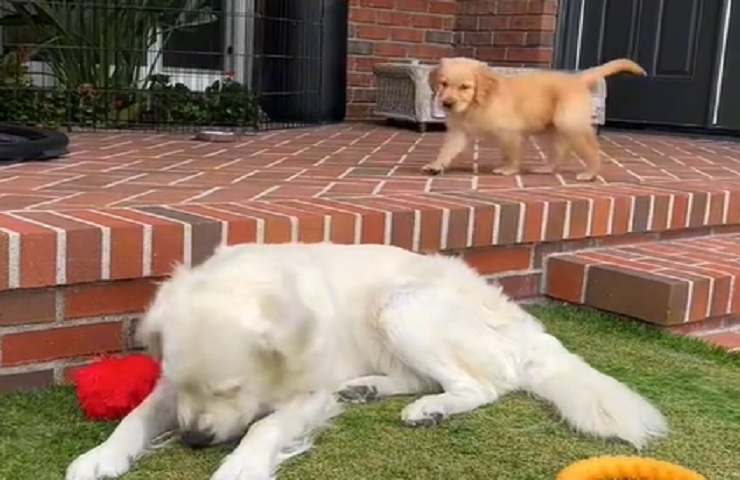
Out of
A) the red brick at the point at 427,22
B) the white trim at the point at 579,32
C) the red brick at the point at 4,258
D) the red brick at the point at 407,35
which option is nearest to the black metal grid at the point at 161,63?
the red brick at the point at 407,35

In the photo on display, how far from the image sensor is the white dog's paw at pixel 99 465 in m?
1.52

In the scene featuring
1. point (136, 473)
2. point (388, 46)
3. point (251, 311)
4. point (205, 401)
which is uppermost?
point (388, 46)

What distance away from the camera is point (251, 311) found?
62.8 inches

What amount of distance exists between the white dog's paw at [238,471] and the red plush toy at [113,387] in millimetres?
319

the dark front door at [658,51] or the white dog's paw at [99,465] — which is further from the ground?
the dark front door at [658,51]

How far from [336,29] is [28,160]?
244 cm

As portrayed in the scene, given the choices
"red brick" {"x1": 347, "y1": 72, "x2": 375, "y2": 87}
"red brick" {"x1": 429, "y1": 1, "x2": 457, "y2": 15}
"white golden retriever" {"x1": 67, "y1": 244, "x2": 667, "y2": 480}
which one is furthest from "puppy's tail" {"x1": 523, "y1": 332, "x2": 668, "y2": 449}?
"red brick" {"x1": 429, "y1": 1, "x2": 457, "y2": 15}

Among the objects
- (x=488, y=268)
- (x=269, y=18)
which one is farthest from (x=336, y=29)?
(x=488, y=268)

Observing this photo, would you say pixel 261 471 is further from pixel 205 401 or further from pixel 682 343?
pixel 682 343

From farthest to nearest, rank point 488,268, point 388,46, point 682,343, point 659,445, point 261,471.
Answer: point 388,46 → point 488,268 → point 682,343 → point 659,445 → point 261,471

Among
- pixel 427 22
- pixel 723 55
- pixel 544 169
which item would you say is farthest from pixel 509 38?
pixel 544 169

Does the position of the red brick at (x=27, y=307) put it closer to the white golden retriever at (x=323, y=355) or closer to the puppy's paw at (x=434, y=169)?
the white golden retriever at (x=323, y=355)

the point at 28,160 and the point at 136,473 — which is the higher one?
the point at 28,160

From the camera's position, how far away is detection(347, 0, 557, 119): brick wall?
18.3ft
